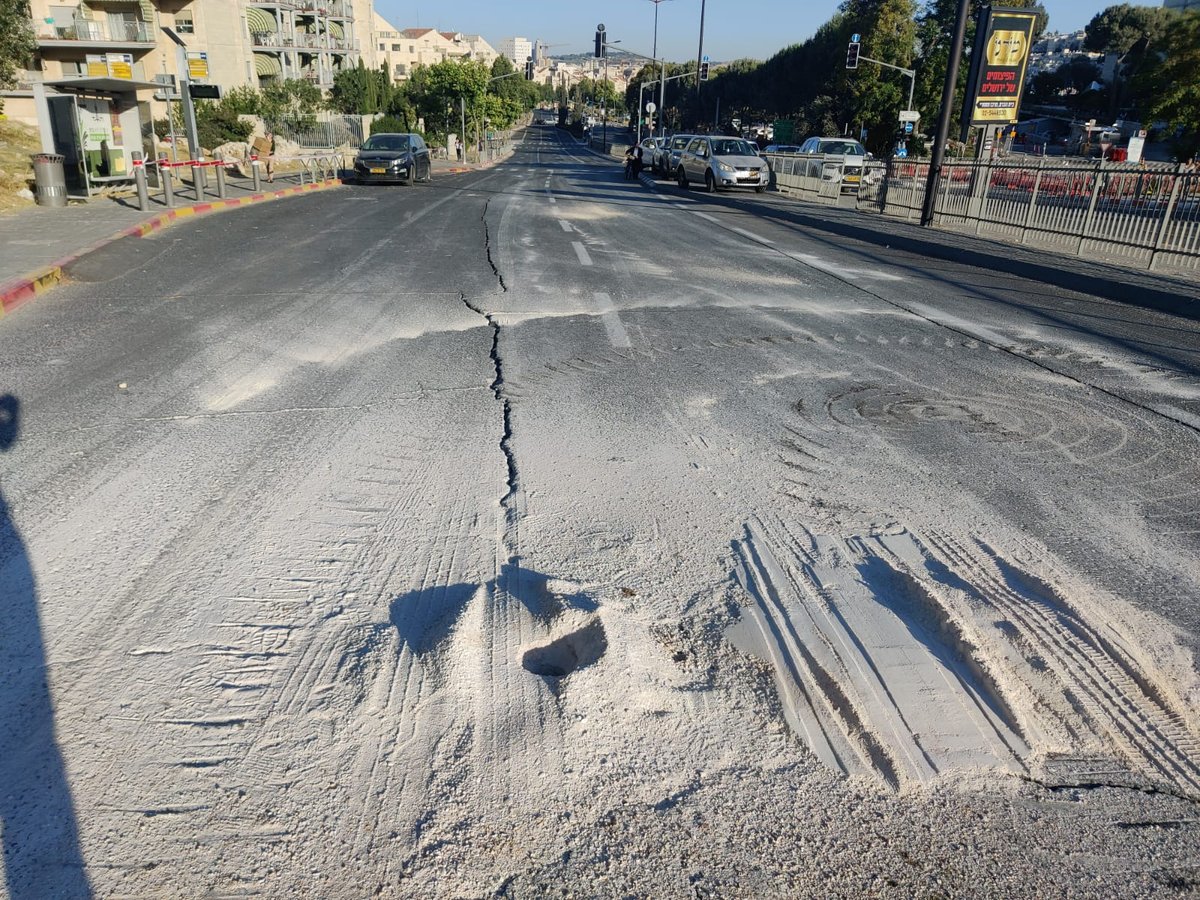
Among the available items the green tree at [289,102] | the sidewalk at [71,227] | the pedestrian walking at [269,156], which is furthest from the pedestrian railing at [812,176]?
the green tree at [289,102]

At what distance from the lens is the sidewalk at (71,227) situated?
9.67 meters

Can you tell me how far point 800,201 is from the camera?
25594 mm

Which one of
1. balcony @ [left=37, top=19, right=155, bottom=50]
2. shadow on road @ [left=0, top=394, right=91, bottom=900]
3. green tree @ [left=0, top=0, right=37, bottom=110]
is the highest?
balcony @ [left=37, top=19, right=155, bottom=50]

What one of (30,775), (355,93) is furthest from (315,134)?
(30,775)

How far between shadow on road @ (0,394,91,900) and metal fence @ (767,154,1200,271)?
13.9 metres

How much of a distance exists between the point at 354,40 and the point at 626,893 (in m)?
90.2

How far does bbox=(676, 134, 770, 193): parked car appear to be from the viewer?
26875 mm

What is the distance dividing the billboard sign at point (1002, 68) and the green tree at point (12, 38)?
26.0m

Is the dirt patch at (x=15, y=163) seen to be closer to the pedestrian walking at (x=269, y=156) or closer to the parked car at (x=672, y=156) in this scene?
the pedestrian walking at (x=269, y=156)

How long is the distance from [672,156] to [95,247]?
24.1 metres

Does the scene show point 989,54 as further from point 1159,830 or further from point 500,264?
point 1159,830

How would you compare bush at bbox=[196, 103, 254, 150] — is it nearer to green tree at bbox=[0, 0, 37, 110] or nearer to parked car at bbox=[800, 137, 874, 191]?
green tree at bbox=[0, 0, 37, 110]

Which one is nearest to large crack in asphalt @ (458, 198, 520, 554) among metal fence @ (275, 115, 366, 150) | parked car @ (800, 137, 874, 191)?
parked car @ (800, 137, 874, 191)

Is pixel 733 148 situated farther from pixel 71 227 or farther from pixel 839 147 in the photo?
pixel 71 227
